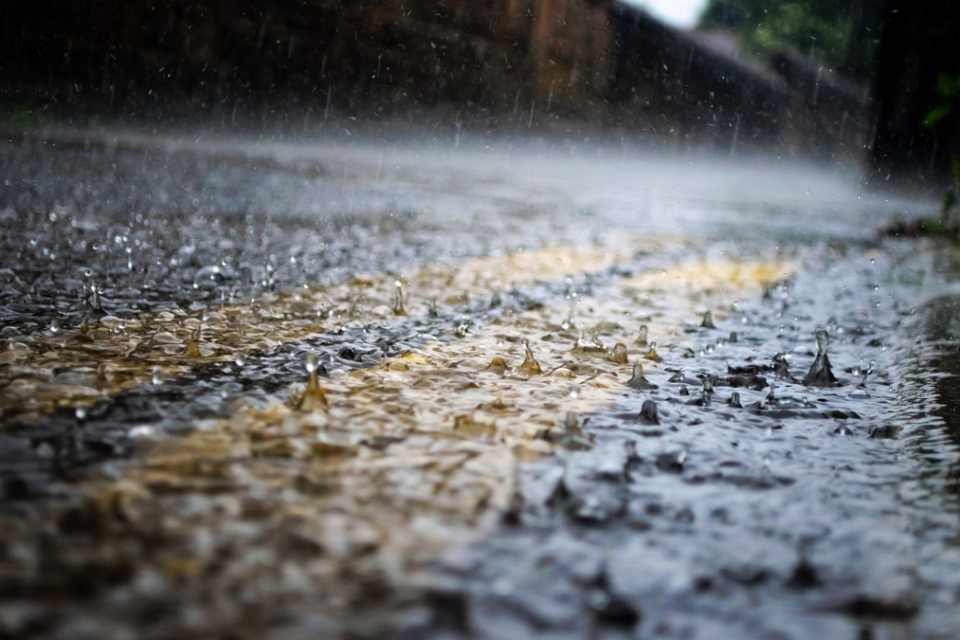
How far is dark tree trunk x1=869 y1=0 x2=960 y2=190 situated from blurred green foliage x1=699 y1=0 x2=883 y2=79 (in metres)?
8.25

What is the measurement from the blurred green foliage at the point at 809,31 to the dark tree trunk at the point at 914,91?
27.1 feet

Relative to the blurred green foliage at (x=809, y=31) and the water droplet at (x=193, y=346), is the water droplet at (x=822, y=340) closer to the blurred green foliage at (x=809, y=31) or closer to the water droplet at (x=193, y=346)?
the water droplet at (x=193, y=346)

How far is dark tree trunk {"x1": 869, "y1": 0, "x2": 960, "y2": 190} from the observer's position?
994cm

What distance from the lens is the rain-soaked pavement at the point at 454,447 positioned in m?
0.77

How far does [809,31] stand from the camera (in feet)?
78.2

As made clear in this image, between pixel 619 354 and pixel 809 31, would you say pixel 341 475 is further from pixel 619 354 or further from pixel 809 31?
pixel 809 31

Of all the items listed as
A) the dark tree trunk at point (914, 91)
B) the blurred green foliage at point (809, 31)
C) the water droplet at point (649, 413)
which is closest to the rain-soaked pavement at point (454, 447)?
the water droplet at point (649, 413)

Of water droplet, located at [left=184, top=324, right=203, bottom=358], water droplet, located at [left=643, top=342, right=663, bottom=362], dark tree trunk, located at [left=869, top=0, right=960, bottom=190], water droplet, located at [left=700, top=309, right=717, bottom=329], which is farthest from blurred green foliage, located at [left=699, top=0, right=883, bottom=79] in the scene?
water droplet, located at [left=184, top=324, right=203, bottom=358]

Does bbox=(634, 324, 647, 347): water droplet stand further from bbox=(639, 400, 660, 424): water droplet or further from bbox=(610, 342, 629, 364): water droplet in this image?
bbox=(639, 400, 660, 424): water droplet

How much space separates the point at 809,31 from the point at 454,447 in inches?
1016

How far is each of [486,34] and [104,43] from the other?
4076 millimetres

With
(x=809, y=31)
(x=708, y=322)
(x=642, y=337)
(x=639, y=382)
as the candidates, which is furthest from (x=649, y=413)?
(x=809, y=31)

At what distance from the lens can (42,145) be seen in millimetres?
5453

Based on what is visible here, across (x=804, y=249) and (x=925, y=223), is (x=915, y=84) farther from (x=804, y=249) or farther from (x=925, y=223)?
(x=804, y=249)
